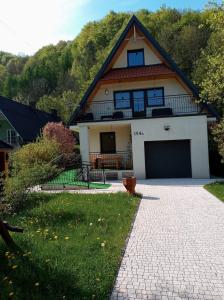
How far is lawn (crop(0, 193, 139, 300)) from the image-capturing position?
439cm

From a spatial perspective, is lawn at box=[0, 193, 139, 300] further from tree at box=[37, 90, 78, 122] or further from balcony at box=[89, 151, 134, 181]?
tree at box=[37, 90, 78, 122]

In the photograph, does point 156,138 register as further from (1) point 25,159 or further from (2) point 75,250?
(2) point 75,250

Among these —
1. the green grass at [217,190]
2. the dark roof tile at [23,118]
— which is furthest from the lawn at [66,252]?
the dark roof tile at [23,118]

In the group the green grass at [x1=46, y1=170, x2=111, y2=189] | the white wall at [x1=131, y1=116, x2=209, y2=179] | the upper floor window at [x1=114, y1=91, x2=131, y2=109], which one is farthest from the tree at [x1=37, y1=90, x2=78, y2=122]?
the white wall at [x1=131, y1=116, x2=209, y2=179]

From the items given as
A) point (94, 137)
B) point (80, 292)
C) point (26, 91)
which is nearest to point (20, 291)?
point (80, 292)

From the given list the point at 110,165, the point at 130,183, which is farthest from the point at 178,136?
the point at 130,183

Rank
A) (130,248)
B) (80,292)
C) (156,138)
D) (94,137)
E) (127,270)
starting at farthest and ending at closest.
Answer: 1. (94,137)
2. (156,138)
3. (130,248)
4. (127,270)
5. (80,292)

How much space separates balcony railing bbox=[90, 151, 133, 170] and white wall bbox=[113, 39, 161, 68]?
5.49 meters

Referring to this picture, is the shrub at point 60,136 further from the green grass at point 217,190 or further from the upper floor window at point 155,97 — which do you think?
the green grass at point 217,190

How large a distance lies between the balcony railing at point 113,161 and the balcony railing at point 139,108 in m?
2.32

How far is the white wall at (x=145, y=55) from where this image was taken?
19.3 m

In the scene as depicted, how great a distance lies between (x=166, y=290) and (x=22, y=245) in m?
2.91

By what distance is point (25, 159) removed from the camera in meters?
15.7

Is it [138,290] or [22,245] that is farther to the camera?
[22,245]
